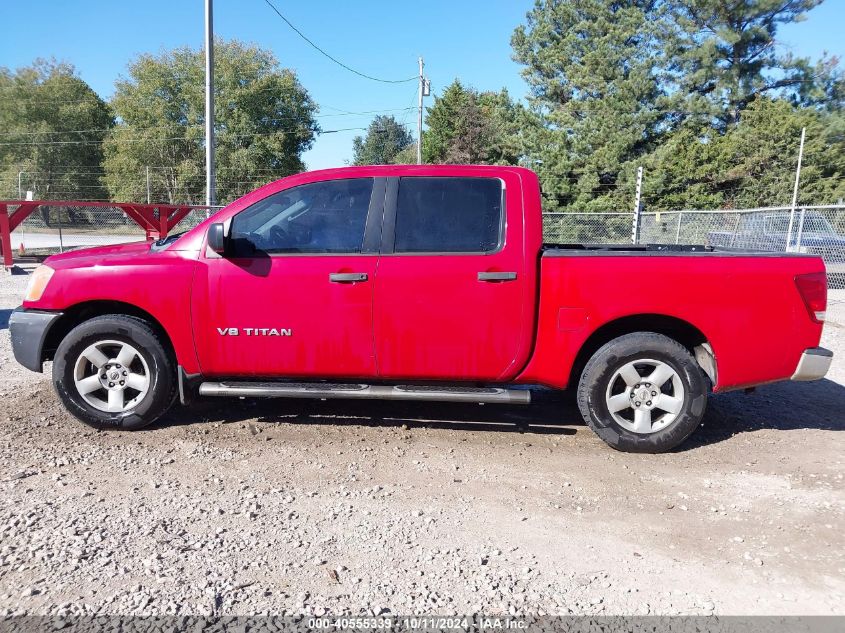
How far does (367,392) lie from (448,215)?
53.5 inches

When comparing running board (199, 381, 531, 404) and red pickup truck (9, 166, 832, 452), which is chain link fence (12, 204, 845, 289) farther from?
running board (199, 381, 531, 404)

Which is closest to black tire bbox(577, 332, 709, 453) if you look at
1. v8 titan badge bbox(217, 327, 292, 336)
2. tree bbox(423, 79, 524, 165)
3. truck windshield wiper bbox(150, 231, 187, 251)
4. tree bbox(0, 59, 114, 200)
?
v8 titan badge bbox(217, 327, 292, 336)

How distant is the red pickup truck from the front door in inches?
0.4

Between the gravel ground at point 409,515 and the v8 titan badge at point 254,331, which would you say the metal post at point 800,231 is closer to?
the gravel ground at point 409,515

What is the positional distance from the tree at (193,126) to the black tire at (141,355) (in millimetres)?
37261

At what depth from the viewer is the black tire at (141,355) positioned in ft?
13.9

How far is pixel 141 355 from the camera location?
427 centimetres

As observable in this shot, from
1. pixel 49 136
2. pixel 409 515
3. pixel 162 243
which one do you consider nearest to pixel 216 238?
pixel 162 243

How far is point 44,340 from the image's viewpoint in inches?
172

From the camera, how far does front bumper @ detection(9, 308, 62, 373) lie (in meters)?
4.33

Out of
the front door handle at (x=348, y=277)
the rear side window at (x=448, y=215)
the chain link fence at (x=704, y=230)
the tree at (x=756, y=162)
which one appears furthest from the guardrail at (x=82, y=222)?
the tree at (x=756, y=162)

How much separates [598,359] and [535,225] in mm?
1018

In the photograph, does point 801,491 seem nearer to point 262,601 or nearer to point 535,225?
point 535,225

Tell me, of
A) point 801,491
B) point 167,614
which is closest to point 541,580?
point 167,614
